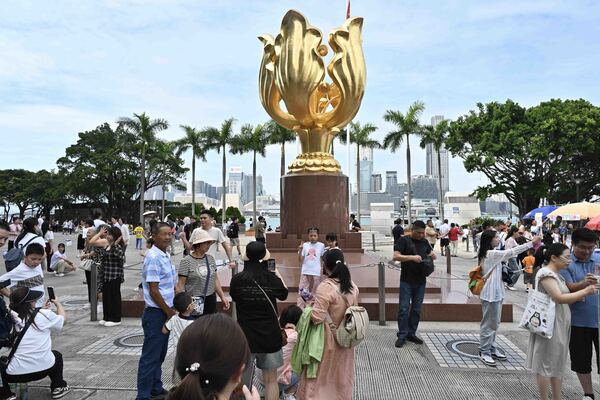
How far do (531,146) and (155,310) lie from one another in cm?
2572

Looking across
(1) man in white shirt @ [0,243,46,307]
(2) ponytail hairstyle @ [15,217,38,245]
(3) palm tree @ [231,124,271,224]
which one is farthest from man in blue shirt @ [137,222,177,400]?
(3) palm tree @ [231,124,271,224]

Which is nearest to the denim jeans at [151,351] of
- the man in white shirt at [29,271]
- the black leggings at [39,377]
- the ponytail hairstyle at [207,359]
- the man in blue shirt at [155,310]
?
the man in blue shirt at [155,310]

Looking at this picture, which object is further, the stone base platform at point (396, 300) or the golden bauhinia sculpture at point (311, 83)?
A: the golden bauhinia sculpture at point (311, 83)

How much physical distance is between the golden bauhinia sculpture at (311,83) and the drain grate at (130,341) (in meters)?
6.86

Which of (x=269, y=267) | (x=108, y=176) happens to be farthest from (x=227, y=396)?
(x=108, y=176)

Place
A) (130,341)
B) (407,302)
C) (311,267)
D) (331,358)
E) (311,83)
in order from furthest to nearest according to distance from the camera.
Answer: (311,83)
(311,267)
(130,341)
(407,302)
(331,358)

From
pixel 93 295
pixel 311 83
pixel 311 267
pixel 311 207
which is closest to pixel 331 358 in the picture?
pixel 311 267

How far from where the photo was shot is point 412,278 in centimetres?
536

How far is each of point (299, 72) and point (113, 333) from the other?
295 inches

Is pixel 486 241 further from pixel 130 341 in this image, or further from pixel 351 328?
pixel 130 341

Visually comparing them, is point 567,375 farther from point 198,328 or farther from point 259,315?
point 198,328

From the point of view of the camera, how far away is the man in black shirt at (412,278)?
5262 mm

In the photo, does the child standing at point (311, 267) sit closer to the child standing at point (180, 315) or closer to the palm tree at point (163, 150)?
the child standing at point (180, 315)

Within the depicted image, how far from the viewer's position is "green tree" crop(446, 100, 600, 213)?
24.6 meters
